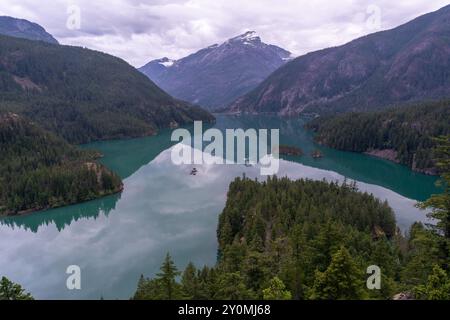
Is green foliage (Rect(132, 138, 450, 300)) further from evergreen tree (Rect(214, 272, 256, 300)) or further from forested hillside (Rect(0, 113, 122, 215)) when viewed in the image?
forested hillside (Rect(0, 113, 122, 215))

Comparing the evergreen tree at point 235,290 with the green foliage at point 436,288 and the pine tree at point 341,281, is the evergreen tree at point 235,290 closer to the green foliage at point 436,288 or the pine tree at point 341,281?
the pine tree at point 341,281

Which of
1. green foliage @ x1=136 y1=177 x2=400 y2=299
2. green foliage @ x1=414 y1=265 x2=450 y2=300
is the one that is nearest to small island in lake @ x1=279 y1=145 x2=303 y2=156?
green foliage @ x1=136 y1=177 x2=400 y2=299

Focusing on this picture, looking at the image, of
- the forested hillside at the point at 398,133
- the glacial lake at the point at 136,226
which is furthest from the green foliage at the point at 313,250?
the forested hillside at the point at 398,133

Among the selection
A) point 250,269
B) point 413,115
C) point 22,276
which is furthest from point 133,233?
point 413,115

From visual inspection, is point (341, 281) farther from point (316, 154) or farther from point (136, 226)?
point (316, 154)
